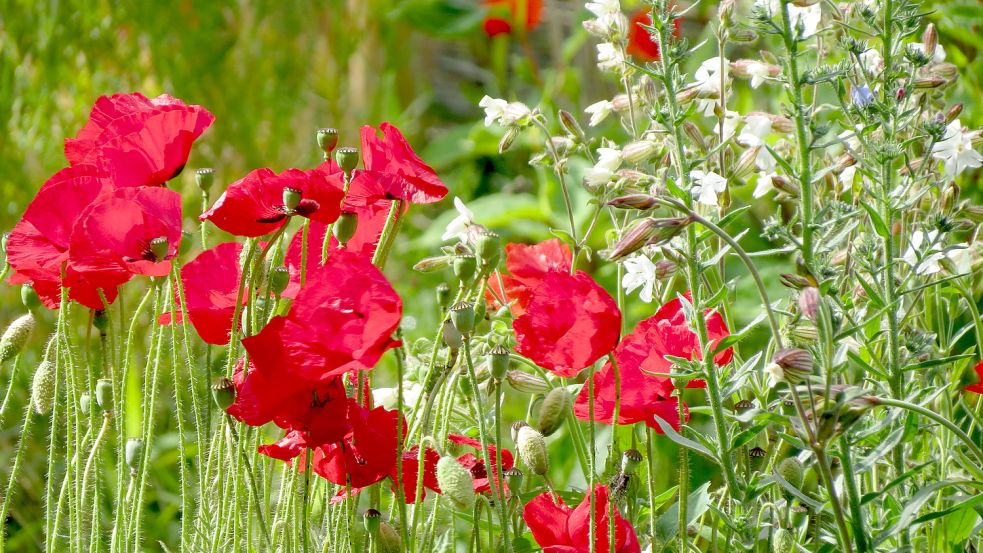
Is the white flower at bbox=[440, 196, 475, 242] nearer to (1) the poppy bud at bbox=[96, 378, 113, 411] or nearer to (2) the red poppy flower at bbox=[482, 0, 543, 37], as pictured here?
(1) the poppy bud at bbox=[96, 378, 113, 411]

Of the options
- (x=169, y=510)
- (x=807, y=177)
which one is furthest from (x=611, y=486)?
(x=169, y=510)

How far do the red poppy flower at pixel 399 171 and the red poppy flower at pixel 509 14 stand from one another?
2641 mm

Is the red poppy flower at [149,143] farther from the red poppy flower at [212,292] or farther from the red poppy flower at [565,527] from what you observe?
the red poppy flower at [565,527]

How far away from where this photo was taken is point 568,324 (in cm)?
72

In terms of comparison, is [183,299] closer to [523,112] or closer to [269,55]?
[523,112]

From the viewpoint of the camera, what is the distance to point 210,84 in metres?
2.67

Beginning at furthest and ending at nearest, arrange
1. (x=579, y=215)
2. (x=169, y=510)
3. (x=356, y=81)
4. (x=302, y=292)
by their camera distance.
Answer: (x=356, y=81) < (x=579, y=215) < (x=169, y=510) < (x=302, y=292)

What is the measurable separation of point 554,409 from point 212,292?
0.76ft

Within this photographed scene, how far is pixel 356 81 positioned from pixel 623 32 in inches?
113

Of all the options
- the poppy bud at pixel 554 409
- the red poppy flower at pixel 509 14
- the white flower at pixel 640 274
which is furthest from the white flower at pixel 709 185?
the red poppy flower at pixel 509 14

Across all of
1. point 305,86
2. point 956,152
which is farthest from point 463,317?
point 305,86

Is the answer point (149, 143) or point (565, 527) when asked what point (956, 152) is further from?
point (149, 143)

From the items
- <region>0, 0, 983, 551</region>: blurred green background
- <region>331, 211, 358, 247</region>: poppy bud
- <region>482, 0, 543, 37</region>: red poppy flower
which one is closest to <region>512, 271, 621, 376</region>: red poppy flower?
<region>331, 211, 358, 247</region>: poppy bud

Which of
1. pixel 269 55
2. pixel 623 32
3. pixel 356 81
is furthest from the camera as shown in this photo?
pixel 356 81
